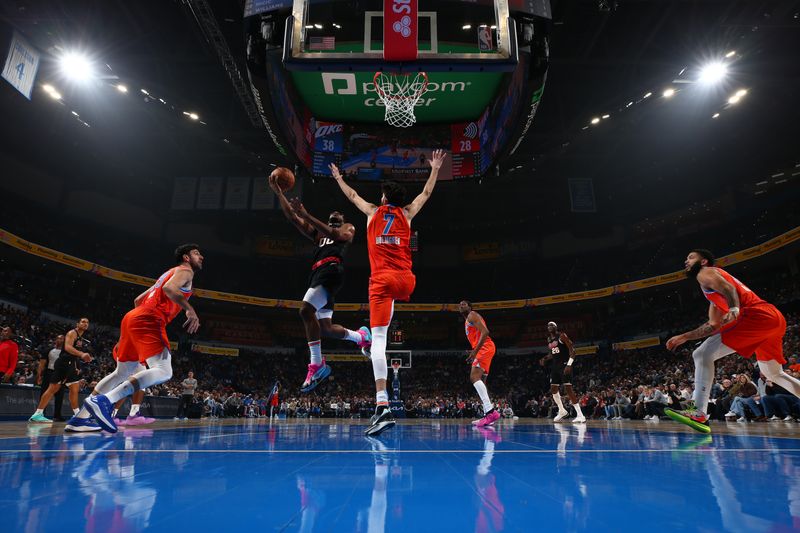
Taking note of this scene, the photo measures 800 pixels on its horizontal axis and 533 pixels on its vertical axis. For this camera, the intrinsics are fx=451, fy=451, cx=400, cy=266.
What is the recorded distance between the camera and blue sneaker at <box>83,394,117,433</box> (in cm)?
415

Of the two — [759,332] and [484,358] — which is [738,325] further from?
[484,358]

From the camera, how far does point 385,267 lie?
4598 millimetres

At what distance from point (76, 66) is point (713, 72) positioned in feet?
70.2

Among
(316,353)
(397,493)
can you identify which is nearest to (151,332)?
(316,353)

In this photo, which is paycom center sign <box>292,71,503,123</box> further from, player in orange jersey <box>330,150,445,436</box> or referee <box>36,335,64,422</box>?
referee <box>36,335,64,422</box>

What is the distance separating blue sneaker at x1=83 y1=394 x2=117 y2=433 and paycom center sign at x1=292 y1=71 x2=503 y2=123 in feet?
24.5

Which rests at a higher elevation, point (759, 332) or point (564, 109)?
point (564, 109)

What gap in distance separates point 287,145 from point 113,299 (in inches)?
887

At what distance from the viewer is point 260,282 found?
31500mm

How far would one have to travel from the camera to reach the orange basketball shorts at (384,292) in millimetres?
4492

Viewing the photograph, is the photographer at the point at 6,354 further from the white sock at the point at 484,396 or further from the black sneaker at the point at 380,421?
the white sock at the point at 484,396

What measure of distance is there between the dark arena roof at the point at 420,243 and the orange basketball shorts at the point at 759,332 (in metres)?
0.06

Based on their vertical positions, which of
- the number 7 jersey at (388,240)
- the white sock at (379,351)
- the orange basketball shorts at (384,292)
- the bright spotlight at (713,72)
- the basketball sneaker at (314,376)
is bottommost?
the basketball sneaker at (314,376)

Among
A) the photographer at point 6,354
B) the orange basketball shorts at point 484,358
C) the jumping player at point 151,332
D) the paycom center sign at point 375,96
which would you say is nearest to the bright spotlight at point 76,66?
the paycom center sign at point 375,96
